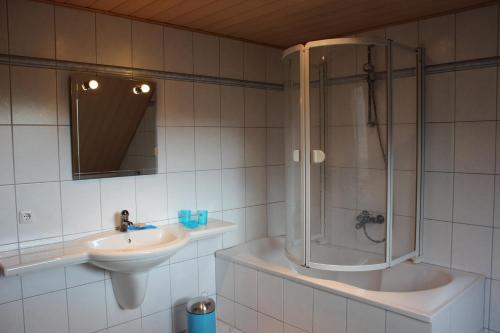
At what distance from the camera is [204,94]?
3051mm

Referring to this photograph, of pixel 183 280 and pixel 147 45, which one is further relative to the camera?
pixel 183 280

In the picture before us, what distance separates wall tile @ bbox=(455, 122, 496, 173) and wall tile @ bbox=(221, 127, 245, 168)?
156 centimetres

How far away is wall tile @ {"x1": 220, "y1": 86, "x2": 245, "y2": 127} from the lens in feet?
10.5

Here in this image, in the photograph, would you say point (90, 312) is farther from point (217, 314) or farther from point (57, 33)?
point (57, 33)

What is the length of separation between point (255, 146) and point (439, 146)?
55.8 inches

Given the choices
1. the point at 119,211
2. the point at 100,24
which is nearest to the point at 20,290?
the point at 119,211

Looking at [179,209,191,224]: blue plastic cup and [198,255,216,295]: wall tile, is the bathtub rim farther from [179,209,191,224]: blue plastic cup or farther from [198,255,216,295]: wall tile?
[179,209,191,224]: blue plastic cup

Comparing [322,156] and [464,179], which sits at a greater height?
[322,156]

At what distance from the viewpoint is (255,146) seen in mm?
3443

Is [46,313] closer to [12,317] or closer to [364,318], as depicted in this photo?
[12,317]

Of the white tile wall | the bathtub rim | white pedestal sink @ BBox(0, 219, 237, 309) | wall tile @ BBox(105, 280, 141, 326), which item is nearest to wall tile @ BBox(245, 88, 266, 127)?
the white tile wall

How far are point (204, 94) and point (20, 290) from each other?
5.66 feet

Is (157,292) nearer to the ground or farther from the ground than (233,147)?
nearer to the ground

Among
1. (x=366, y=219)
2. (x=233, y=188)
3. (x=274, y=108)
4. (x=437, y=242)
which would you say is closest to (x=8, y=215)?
(x=233, y=188)
